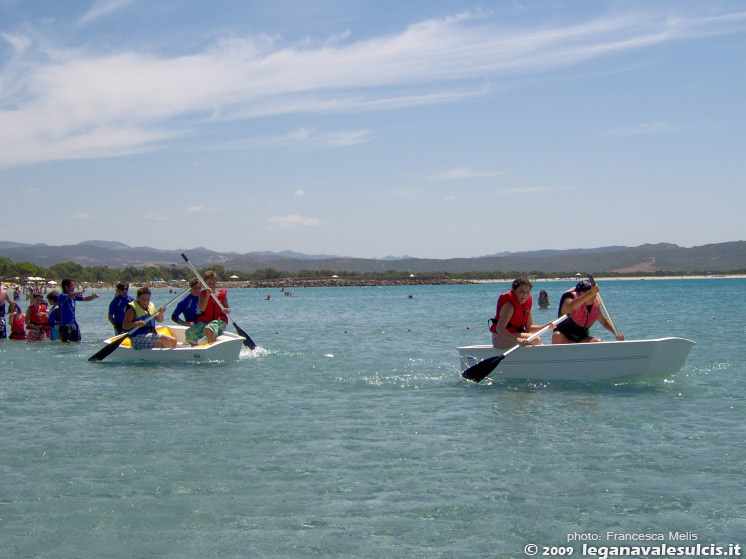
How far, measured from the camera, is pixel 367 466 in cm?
698

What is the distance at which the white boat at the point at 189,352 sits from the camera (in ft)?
46.2

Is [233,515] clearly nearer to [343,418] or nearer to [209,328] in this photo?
[343,418]

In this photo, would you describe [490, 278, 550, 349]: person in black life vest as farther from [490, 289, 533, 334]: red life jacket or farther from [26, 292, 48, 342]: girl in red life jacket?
[26, 292, 48, 342]: girl in red life jacket

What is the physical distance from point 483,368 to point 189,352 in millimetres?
5893

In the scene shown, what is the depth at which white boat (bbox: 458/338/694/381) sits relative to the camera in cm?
1091

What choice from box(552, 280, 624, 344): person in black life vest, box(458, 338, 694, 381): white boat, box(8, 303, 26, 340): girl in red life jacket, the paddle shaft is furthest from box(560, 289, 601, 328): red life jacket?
box(8, 303, 26, 340): girl in red life jacket

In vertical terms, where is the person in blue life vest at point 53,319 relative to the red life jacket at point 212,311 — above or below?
below

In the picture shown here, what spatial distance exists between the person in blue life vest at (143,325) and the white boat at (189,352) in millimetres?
158

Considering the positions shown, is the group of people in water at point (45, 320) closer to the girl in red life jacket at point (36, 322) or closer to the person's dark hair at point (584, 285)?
the girl in red life jacket at point (36, 322)

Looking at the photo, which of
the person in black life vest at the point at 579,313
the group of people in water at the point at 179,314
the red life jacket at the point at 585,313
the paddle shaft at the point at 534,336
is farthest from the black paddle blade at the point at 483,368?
the group of people in water at the point at 179,314

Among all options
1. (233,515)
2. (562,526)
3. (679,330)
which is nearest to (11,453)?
(233,515)

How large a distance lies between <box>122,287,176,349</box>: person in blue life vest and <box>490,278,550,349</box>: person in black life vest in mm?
6582

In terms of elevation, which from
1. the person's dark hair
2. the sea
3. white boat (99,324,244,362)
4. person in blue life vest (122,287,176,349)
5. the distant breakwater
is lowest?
the distant breakwater

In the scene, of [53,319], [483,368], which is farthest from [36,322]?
[483,368]
